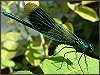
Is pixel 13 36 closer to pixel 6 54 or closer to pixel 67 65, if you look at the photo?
pixel 6 54

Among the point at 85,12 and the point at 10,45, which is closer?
the point at 85,12

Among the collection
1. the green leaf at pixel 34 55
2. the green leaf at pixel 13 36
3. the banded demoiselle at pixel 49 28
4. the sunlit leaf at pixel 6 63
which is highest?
the banded demoiselle at pixel 49 28

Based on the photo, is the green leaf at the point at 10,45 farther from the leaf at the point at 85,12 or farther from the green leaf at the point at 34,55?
→ the leaf at the point at 85,12

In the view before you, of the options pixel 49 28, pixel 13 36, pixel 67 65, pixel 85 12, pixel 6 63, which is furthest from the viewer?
pixel 13 36

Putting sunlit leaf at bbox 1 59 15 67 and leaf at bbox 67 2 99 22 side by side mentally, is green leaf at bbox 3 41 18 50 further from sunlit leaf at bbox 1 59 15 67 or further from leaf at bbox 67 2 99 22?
leaf at bbox 67 2 99 22

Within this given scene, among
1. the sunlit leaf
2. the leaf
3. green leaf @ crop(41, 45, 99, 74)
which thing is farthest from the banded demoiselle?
the sunlit leaf

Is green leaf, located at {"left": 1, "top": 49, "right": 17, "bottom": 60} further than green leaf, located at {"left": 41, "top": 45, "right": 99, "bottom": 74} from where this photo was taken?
Yes

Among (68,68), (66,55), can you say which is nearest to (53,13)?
(66,55)

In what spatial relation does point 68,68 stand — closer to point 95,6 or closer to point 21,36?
point 21,36

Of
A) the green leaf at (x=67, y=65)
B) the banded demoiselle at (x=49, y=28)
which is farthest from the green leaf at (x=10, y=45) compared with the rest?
the green leaf at (x=67, y=65)

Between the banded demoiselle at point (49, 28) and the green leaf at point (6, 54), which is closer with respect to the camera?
the banded demoiselle at point (49, 28)

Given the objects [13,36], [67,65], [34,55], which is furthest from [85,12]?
[67,65]
